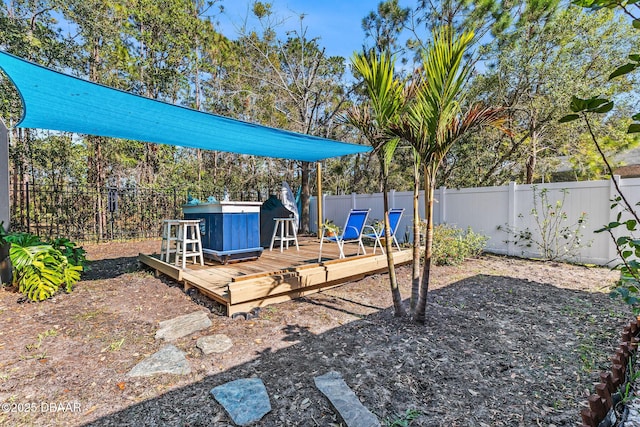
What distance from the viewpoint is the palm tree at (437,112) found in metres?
2.28

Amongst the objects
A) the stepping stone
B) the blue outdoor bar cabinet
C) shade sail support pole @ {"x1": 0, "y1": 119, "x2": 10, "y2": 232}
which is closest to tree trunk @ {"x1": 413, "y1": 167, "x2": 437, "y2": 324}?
the stepping stone

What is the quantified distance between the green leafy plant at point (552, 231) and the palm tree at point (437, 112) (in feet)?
13.2

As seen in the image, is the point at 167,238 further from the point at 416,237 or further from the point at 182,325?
the point at 416,237

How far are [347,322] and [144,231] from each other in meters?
8.00

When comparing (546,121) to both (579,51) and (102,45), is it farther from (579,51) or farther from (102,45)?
(102,45)

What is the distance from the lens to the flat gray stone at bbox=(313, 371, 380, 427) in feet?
5.34

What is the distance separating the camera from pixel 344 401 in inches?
70.0

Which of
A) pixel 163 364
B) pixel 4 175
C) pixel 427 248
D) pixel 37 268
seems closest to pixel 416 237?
pixel 427 248

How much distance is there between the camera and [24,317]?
3.02m

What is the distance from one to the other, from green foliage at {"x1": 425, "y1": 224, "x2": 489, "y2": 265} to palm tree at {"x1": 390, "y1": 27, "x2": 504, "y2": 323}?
2.83m

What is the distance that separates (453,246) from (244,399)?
4666 mm

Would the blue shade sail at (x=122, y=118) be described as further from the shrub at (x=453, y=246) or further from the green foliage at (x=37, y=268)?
the shrub at (x=453, y=246)

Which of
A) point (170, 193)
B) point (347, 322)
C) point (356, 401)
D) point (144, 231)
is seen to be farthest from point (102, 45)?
point (356, 401)

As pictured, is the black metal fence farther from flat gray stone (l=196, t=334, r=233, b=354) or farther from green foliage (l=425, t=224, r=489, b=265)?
green foliage (l=425, t=224, r=489, b=265)
